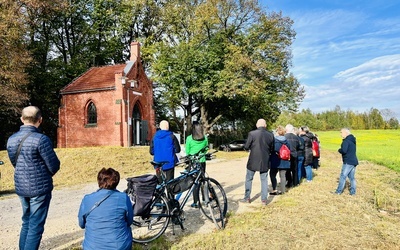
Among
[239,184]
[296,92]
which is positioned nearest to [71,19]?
[296,92]

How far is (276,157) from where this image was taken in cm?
880

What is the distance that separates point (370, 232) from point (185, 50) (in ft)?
85.2

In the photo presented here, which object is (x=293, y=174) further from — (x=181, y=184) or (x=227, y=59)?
(x=227, y=59)

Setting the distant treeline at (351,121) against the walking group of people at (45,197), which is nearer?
the walking group of people at (45,197)

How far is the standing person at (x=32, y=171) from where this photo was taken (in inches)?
159

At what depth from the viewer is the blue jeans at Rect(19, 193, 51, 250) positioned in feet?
13.4

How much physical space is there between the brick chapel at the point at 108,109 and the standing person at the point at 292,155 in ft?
55.5

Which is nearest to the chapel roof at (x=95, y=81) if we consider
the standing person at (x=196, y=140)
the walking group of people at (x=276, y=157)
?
the walking group of people at (x=276, y=157)

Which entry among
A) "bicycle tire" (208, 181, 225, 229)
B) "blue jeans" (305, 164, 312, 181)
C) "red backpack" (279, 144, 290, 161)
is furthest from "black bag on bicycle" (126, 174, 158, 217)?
"blue jeans" (305, 164, 312, 181)

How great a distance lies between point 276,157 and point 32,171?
6426 mm

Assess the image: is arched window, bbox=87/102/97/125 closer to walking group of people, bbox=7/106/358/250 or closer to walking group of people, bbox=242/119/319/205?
walking group of people, bbox=242/119/319/205

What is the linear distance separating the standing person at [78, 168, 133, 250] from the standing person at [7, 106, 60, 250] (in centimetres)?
94

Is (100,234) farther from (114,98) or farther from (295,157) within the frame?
(114,98)

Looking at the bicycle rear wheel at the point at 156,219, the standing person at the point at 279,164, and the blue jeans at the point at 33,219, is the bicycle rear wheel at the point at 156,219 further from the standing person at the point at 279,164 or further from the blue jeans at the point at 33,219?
the standing person at the point at 279,164
